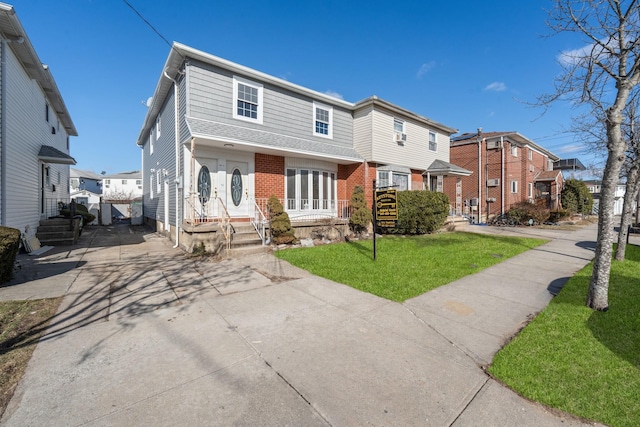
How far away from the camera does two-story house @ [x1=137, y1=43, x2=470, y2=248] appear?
9523mm

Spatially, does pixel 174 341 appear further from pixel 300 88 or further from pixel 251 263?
pixel 300 88

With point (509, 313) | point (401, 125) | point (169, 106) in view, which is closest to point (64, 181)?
point (169, 106)

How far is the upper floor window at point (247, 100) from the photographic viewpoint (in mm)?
10383

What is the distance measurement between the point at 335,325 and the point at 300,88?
10574mm

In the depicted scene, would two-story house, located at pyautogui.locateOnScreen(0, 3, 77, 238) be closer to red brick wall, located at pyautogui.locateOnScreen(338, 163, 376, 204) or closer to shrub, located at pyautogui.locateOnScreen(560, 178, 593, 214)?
red brick wall, located at pyautogui.locateOnScreen(338, 163, 376, 204)

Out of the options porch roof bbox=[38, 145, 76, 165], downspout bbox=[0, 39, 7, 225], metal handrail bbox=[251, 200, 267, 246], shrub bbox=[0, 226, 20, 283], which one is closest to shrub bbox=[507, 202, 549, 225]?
metal handrail bbox=[251, 200, 267, 246]

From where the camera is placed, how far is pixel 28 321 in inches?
158

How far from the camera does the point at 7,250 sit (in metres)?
5.52

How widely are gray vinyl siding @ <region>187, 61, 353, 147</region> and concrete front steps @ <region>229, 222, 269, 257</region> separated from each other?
3829 mm

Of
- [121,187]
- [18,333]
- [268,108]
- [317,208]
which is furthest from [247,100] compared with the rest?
[121,187]

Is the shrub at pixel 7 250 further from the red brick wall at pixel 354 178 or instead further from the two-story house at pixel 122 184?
the two-story house at pixel 122 184

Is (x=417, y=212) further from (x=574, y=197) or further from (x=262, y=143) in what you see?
(x=574, y=197)

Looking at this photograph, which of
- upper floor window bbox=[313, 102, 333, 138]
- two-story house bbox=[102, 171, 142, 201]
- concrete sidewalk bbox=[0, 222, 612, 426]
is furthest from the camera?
two-story house bbox=[102, 171, 142, 201]

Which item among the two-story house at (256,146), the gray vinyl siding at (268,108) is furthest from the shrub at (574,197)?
the gray vinyl siding at (268,108)
